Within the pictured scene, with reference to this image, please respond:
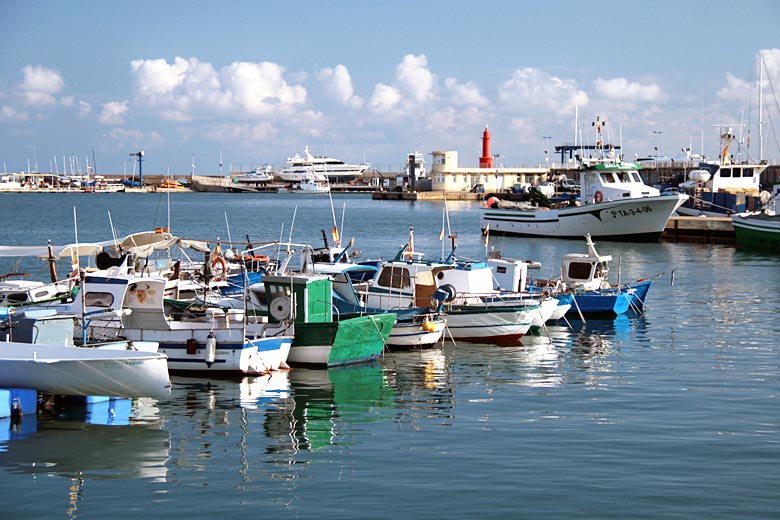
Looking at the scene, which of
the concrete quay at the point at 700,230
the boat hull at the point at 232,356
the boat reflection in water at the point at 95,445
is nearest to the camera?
the boat reflection in water at the point at 95,445

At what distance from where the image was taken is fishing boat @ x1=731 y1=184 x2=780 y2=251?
57.8 m

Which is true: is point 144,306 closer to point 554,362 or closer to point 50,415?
point 50,415

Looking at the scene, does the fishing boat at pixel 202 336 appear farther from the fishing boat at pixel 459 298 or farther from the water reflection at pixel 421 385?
the fishing boat at pixel 459 298

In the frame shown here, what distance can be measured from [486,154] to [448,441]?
463ft

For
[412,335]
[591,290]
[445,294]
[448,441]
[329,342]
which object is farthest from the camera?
[591,290]

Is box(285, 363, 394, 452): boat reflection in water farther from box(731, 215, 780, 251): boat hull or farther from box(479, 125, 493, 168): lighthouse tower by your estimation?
box(479, 125, 493, 168): lighthouse tower

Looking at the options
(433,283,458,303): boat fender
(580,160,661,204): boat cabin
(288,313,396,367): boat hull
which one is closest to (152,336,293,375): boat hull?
(288,313,396,367): boat hull

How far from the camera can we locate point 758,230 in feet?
193

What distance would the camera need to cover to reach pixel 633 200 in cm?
6425

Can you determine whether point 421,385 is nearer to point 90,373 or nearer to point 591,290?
point 90,373

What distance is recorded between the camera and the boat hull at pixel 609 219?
64.5 m

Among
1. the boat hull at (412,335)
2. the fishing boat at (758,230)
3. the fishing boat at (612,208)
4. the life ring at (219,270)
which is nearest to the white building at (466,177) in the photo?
the fishing boat at (612,208)

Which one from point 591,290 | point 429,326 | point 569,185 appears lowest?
point 429,326

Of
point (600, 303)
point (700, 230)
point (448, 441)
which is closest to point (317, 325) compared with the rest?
point (448, 441)
